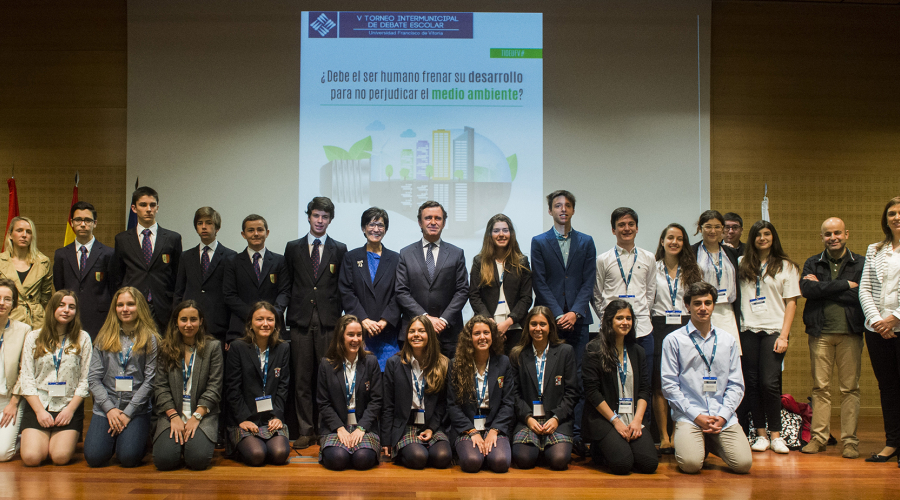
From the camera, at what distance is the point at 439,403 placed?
4062 mm

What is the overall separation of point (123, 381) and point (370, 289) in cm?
175

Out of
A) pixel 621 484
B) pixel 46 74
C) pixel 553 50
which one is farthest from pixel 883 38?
pixel 46 74

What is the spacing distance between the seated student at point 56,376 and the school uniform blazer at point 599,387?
11.1ft

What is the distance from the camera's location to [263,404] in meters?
4.05

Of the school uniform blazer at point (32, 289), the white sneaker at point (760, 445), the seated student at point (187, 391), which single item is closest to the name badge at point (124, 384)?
the seated student at point (187, 391)

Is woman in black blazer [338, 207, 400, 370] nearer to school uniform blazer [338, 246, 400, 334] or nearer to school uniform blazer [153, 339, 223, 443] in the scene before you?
school uniform blazer [338, 246, 400, 334]

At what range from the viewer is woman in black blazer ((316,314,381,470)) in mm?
3934

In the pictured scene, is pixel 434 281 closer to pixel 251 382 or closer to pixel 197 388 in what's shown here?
pixel 251 382

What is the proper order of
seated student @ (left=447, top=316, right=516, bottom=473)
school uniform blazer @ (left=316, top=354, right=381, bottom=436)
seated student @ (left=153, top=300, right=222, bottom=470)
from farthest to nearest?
school uniform blazer @ (left=316, top=354, right=381, bottom=436) < seated student @ (left=447, top=316, right=516, bottom=473) < seated student @ (left=153, top=300, right=222, bottom=470)

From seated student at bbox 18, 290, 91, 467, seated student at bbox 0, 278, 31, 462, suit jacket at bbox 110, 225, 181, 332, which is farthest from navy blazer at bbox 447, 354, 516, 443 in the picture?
seated student at bbox 0, 278, 31, 462

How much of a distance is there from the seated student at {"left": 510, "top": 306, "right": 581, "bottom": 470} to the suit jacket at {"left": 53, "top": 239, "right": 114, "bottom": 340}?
10.4 feet

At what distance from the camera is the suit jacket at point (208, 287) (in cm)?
460

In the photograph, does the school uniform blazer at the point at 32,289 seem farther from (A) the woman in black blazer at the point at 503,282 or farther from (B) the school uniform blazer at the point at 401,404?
(A) the woman in black blazer at the point at 503,282

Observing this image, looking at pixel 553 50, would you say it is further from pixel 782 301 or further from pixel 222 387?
pixel 222 387
